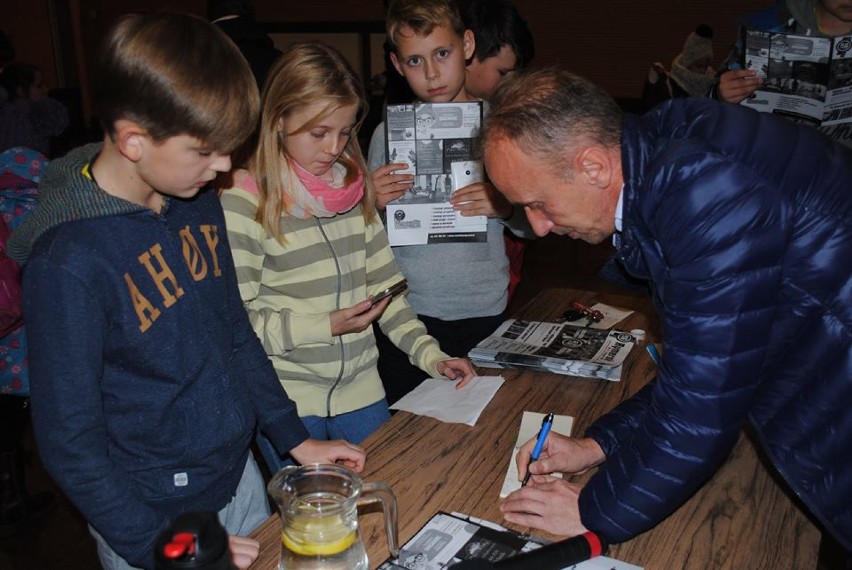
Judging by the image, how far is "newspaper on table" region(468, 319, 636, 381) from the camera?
1704 millimetres

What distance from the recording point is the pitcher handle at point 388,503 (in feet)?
3.18

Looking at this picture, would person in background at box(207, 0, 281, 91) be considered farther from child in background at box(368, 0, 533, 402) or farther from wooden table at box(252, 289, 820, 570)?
wooden table at box(252, 289, 820, 570)

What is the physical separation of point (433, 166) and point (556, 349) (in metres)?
0.59

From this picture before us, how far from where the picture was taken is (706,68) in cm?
771

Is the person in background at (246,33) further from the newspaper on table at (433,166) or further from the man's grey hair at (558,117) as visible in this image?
the man's grey hair at (558,117)

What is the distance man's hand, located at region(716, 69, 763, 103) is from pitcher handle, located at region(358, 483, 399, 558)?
2.09 metres

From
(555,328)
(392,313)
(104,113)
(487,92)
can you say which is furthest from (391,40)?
(104,113)

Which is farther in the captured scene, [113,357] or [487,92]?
[487,92]

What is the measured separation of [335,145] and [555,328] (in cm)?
76

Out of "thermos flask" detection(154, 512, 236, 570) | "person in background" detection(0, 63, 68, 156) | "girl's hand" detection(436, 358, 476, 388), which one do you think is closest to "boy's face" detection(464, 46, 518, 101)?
"girl's hand" detection(436, 358, 476, 388)

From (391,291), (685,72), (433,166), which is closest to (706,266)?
(391,291)

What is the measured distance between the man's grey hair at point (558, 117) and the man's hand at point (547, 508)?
0.53 meters

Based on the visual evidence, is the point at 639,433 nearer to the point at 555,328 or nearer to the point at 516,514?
the point at 516,514

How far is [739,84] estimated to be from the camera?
2.55 m
